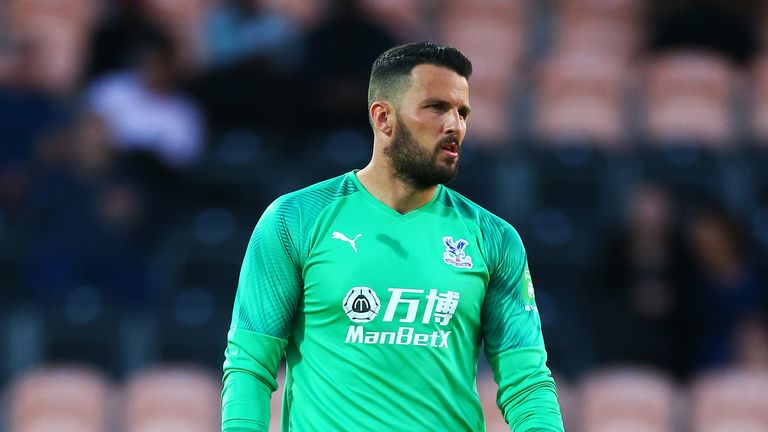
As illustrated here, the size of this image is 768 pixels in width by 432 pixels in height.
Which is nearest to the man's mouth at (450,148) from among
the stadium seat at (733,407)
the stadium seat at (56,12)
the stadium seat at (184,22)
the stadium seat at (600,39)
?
the stadium seat at (733,407)

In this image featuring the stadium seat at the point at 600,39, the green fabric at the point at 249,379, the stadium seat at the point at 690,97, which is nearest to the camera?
the green fabric at the point at 249,379

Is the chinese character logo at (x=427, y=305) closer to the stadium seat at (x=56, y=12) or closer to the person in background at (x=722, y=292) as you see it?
the person in background at (x=722, y=292)

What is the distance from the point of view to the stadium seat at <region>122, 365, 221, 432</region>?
7.45m

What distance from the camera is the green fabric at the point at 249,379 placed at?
3.63 metres

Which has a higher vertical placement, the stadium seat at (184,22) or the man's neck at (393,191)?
the stadium seat at (184,22)

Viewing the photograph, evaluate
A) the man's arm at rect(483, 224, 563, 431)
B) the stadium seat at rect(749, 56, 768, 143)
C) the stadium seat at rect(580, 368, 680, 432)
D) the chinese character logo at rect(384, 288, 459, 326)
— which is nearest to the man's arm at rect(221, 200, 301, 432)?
the chinese character logo at rect(384, 288, 459, 326)

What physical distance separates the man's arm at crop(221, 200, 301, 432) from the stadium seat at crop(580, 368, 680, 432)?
390 centimetres

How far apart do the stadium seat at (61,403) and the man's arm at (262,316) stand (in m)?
3.97

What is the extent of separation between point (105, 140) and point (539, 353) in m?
5.23

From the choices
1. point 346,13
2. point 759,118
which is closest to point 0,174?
point 346,13

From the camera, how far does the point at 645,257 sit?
7.83 meters

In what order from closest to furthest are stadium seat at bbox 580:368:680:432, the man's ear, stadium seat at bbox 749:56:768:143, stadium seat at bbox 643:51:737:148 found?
1. the man's ear
2. stadium seat at bbox 580:368:680:432
3. stadium seat at bbox 749:56:768:143
4. stadium seat at bbox 643:51:737:148

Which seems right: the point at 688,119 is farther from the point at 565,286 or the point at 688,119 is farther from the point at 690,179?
the point at 565,286

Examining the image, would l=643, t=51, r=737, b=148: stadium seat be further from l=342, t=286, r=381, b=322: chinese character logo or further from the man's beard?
l=342, t=286, r=381, b=322: chinese character logo
